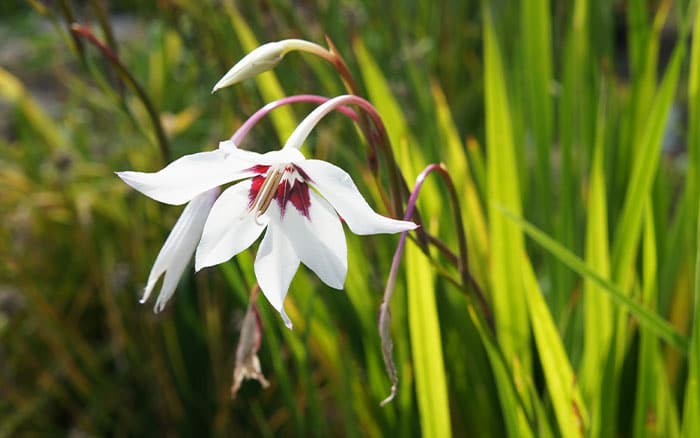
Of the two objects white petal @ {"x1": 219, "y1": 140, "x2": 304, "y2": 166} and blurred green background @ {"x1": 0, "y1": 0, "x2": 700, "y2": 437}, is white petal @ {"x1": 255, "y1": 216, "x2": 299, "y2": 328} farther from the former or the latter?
blurred green background @ {"x1": 0, "y1": 0, "x2": 700, "y2": 437}

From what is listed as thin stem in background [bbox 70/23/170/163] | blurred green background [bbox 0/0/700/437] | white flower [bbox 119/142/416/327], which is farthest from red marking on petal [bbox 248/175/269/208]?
thin stem in background [bbox 70/23/170/163]

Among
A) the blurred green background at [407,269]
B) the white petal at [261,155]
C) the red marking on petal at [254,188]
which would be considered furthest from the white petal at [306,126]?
the blurred green background at [407,269]

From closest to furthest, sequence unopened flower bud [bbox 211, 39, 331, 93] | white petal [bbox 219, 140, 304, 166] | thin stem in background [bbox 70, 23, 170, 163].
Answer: white petal [bbox 219, 140, 304, 166]
unopened flower bud [bbox 211, 39, 331, 93]
thin stem in background [bbox 70, 23, 170, 163]

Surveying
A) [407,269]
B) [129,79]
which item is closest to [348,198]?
[407,269]

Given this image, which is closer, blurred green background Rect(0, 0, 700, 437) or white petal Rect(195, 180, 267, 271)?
white petal Rect(195, 180, 267, 271)

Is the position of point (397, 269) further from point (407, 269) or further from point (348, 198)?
point (407, 269)

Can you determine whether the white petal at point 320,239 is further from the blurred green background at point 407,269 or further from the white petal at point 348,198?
the blurred green background at point 407,269

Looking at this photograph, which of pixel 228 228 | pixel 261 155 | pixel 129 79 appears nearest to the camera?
pixel 261 155
